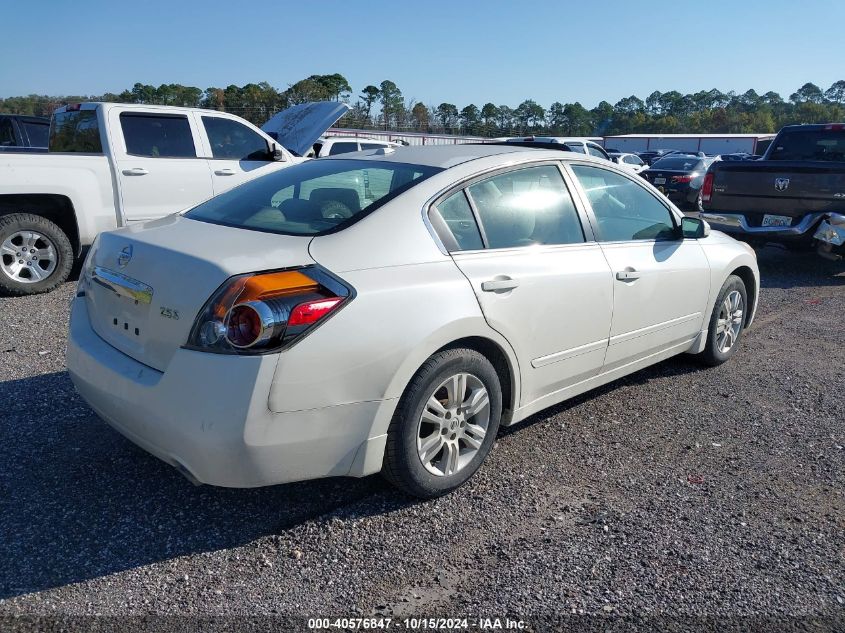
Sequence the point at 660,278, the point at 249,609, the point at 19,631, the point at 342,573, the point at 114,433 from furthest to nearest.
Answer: the point at 660,278
the point at 114,433
the point at 342,573
the point at 249,609
the point at 19,631

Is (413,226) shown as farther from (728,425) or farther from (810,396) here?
(810,396)

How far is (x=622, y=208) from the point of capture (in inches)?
172

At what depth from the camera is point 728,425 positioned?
430 cm

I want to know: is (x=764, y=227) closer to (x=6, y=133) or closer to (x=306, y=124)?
(x=306, y=124)

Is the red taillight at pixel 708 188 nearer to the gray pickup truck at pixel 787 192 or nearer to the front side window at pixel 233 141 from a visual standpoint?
the gray pickup truck at pixel 787 192

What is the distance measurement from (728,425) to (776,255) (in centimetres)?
777

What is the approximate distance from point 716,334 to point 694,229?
92cm

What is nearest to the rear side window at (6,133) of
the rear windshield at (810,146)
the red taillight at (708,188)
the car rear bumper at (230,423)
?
the car rear bumper at (230,423)

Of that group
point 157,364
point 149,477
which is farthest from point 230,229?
point 149,477

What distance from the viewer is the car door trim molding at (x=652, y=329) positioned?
4070 mm

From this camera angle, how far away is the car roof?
3.66 metres

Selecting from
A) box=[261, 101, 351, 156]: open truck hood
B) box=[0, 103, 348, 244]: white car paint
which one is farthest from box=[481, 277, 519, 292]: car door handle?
box=[261, 101, 351, 156]: open truck hood

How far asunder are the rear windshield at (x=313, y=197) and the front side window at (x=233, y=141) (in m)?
4.81

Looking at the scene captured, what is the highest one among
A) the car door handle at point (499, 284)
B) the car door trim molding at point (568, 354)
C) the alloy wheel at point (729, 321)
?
the car door handle at point (499, 284)
